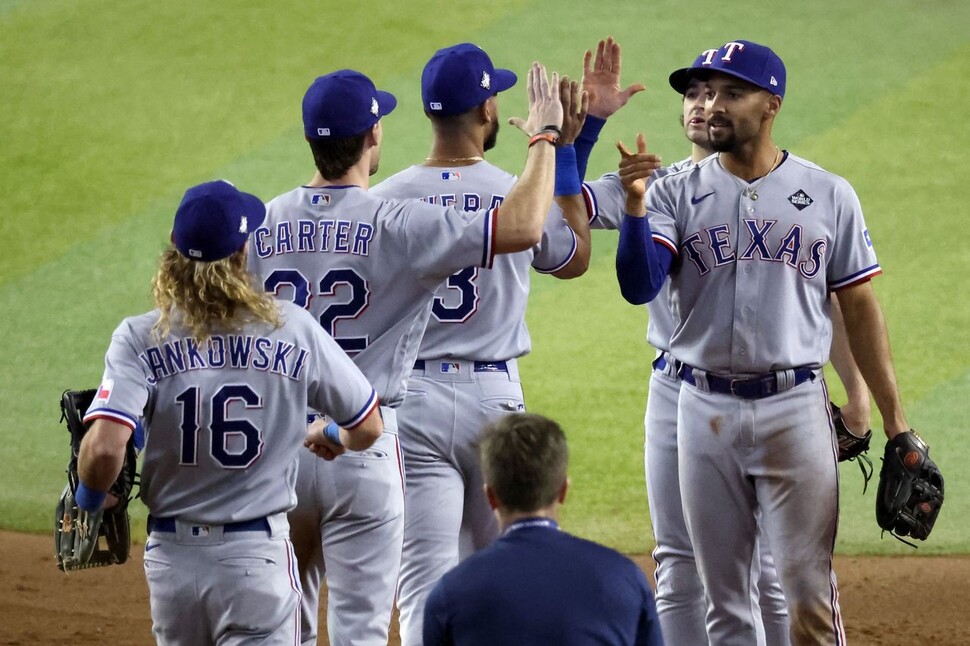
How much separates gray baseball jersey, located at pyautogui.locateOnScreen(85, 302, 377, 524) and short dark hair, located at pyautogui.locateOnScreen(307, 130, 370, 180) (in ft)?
2.19

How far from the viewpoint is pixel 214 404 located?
2967mm

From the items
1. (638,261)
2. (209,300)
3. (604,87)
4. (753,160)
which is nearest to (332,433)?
(209,300)

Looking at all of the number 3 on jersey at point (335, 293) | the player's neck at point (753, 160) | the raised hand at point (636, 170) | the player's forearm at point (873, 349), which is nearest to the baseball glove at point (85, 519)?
the number 3 on jersey at point (335, 293)

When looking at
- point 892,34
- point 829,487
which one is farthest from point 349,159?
point 892,34

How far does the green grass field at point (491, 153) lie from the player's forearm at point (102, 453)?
3796mm

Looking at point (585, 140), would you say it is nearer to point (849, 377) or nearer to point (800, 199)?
point (800, 199)

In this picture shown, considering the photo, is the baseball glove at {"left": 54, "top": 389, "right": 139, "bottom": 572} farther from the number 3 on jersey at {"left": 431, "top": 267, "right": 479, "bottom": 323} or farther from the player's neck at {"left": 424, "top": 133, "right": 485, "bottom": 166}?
the player's neck at {"left": 424, "top": 133, "right": 485, "bottom": 166}

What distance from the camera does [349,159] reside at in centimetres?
360

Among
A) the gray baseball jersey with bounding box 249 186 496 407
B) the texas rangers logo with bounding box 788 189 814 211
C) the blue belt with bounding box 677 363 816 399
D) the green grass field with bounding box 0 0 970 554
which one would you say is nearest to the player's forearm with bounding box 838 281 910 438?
the blue belt with bounding box 677 363 816 399

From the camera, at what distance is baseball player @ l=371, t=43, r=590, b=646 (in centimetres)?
379

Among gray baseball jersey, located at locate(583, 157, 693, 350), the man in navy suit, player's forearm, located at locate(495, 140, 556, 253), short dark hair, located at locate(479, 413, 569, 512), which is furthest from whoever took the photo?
gray baseball jersey, located at locate(583, 157, 693, 350)

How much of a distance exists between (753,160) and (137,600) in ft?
10.7

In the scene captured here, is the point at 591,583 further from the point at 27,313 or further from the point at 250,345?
the point at 27,313

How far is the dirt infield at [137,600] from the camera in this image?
5.17 metres
